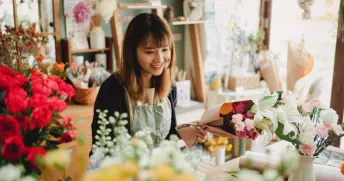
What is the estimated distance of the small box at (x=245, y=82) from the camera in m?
3.35

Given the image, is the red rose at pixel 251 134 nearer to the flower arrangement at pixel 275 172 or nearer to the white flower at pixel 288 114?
the white flower at pixel 288 114

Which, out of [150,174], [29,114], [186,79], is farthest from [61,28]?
[150,174]

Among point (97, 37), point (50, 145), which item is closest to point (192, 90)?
point (97, 37)

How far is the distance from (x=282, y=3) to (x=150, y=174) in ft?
10.2

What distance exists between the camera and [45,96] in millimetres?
754

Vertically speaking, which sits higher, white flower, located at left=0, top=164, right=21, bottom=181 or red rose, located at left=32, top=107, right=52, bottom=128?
red rose, located at left=32, top=107, right=52, bottom=128

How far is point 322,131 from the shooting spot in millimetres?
1183

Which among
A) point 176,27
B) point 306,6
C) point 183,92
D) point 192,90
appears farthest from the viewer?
point 192,90

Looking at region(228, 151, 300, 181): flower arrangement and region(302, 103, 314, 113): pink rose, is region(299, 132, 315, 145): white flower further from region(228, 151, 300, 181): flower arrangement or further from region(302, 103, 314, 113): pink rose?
region(228, 151, 300, 181): flower arrangement

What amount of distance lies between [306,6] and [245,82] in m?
0.87

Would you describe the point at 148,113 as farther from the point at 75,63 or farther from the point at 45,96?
the point at 75,63

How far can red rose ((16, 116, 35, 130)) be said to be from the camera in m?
0.71

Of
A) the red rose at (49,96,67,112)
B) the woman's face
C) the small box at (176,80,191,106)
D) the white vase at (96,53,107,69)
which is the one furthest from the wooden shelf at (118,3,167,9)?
the red rose at (49,96,67,112)

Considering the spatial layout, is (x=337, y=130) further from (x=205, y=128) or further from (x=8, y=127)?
(x=8, y=127)
